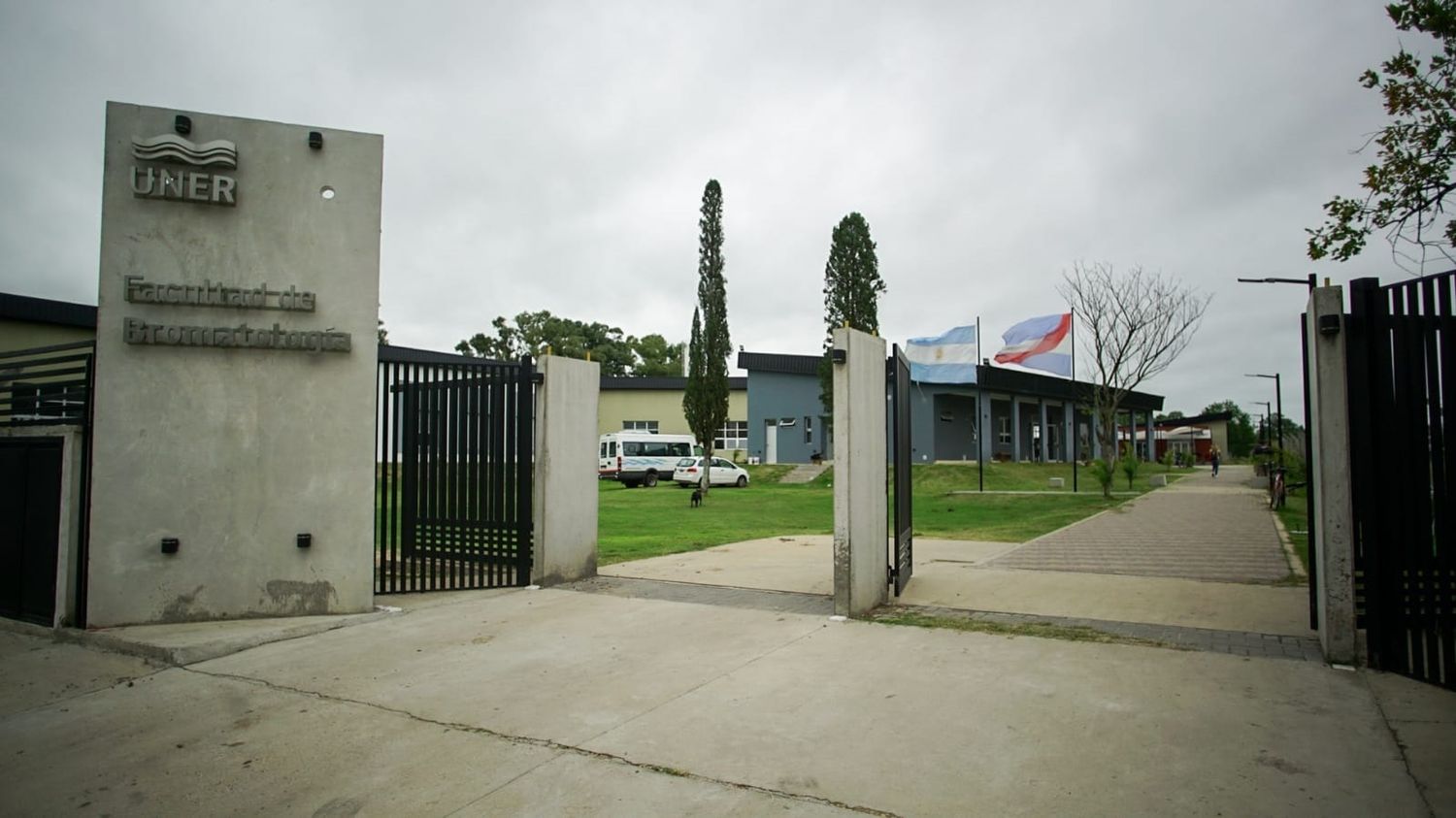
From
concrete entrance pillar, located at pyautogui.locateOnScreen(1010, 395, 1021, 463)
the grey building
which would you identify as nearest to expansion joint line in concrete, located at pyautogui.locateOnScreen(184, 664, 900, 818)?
the grey building

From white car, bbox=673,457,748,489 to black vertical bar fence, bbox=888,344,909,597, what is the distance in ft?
81.2

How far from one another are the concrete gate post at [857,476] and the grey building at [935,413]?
33306 millimetres

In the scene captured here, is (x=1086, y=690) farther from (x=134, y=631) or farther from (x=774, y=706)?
(x=134, y=631)

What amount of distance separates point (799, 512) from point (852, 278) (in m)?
18.7

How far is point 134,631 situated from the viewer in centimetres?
663

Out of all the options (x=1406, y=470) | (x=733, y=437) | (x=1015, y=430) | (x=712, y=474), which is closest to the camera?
(x=1406, y=470)

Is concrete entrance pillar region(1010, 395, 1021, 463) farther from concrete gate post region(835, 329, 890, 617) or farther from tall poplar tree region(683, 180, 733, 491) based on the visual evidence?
concrete gate post region(835, 329, 890, 617)

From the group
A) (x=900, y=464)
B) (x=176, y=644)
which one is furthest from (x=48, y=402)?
(x=900, y=464)

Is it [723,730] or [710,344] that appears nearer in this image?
[723,730]

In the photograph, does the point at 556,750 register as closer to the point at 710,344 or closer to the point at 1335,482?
the point at 1335,482

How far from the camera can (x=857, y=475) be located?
6914 millimetres

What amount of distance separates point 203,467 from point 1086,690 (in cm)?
702

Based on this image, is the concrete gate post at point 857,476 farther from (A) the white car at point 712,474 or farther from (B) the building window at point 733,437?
(B) the building window at point 733,437

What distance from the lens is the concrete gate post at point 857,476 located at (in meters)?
6.80
